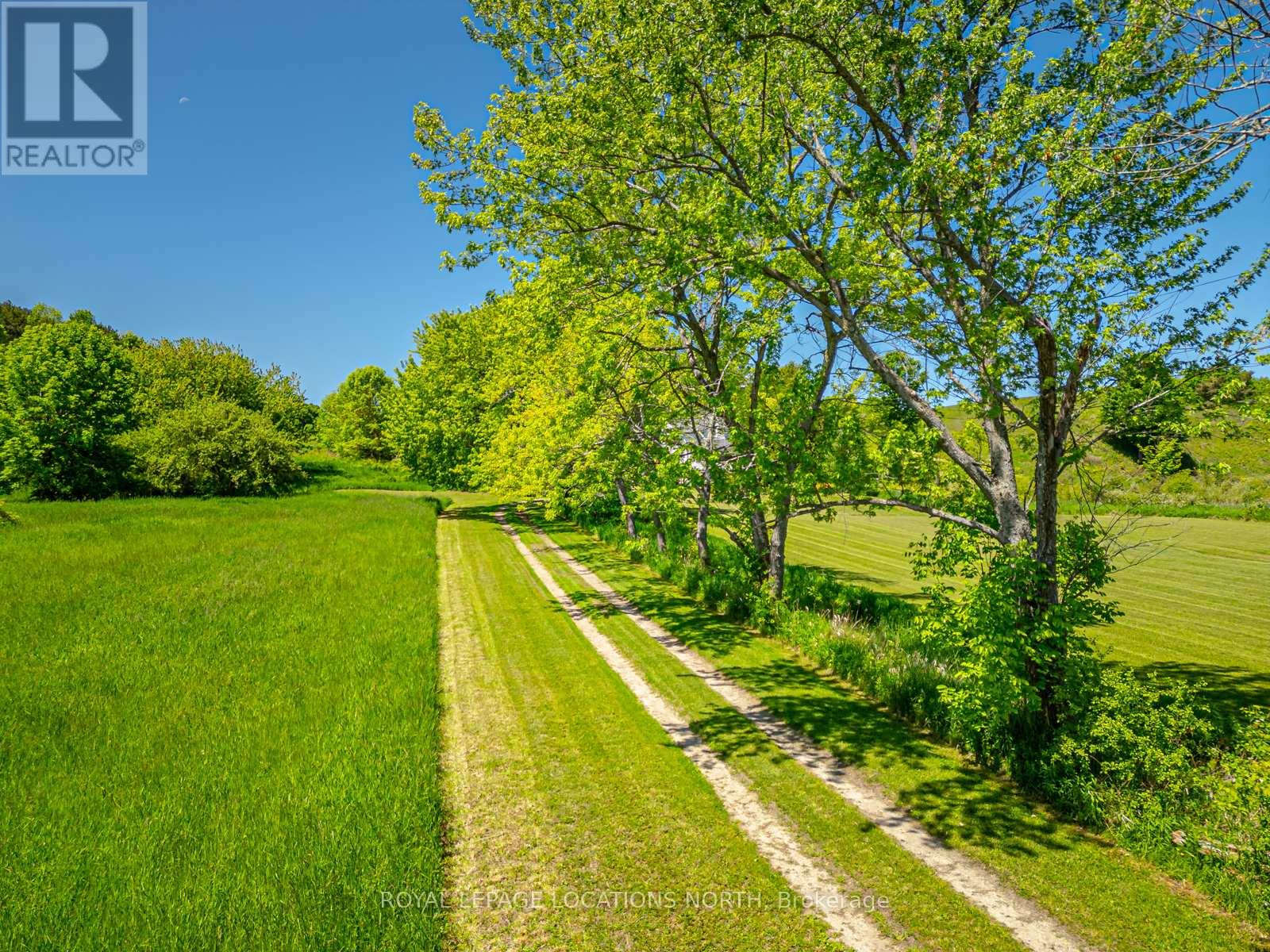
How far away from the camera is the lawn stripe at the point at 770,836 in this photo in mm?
5141

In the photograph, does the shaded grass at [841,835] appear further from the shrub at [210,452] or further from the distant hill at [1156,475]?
the shrub at [210,452]

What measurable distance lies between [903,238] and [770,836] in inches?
324

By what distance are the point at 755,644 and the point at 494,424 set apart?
22612 millimetres

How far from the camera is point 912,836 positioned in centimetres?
647

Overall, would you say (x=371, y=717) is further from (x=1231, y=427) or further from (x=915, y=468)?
(x=1231, y=427)

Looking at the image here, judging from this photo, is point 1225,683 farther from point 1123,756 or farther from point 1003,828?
point 1003,828

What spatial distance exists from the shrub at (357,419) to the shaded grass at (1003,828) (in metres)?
55.2

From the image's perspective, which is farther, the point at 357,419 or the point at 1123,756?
the point at 357,419

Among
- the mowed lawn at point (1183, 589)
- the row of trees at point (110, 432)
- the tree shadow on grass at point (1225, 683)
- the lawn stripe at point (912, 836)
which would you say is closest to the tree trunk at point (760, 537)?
the mowed lawn at point (1183, 589)

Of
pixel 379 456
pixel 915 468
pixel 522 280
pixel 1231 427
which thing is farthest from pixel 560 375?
pixel 379 456

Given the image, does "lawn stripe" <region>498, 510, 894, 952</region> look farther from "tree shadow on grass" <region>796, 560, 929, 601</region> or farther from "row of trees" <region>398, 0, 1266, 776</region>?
"tree shadow on grass" <region>796, 560, 929, 601</region>

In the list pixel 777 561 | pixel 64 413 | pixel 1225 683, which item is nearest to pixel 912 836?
pixel 777 561

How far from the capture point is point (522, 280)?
15.5m

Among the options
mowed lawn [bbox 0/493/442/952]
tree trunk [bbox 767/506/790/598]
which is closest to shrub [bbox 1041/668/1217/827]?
mowed lawn [bbox 0/493/442/952]
